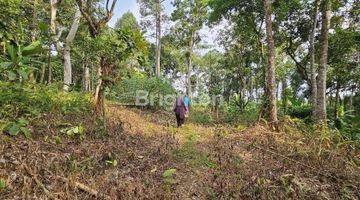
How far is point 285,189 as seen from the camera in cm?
478

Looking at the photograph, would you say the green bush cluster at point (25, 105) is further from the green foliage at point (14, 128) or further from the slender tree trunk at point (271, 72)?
the slender tree trunk at point (271, 72)

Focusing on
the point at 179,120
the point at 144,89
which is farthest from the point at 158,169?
the point at 144,89

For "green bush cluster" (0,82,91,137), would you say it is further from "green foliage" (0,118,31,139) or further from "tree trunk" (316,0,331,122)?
"tree trunk" (316,0,331,122)

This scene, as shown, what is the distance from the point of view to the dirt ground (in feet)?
13.4

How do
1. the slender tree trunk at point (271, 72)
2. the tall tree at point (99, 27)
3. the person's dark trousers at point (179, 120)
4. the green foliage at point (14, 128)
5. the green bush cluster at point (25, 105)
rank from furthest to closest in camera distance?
the person's dark trousers at point (179, 120), the slender tree trunk at point (271, 72), the tall tree at point (99, 27), the green bush cluster at point (25, 105), the green foliage at point (14, 128)

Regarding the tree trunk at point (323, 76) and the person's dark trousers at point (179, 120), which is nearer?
the tree trunk at point (323, 76)

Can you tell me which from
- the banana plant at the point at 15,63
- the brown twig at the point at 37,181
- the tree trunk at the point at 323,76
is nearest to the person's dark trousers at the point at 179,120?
the tree trunk at the point at 323,76

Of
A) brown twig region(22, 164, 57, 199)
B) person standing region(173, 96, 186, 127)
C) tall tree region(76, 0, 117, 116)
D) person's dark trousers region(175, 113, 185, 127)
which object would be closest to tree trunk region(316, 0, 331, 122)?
person standing region(173, 96, 186, 127)

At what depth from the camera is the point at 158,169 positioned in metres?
5.55

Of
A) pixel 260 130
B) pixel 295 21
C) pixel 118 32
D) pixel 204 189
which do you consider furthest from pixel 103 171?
pixel 295 21

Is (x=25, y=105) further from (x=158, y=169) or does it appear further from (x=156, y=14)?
(x=156, y=14)

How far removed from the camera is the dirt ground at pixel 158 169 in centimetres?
409

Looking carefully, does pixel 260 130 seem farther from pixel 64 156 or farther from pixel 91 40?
pixel 64 156

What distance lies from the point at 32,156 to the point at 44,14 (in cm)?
1493
